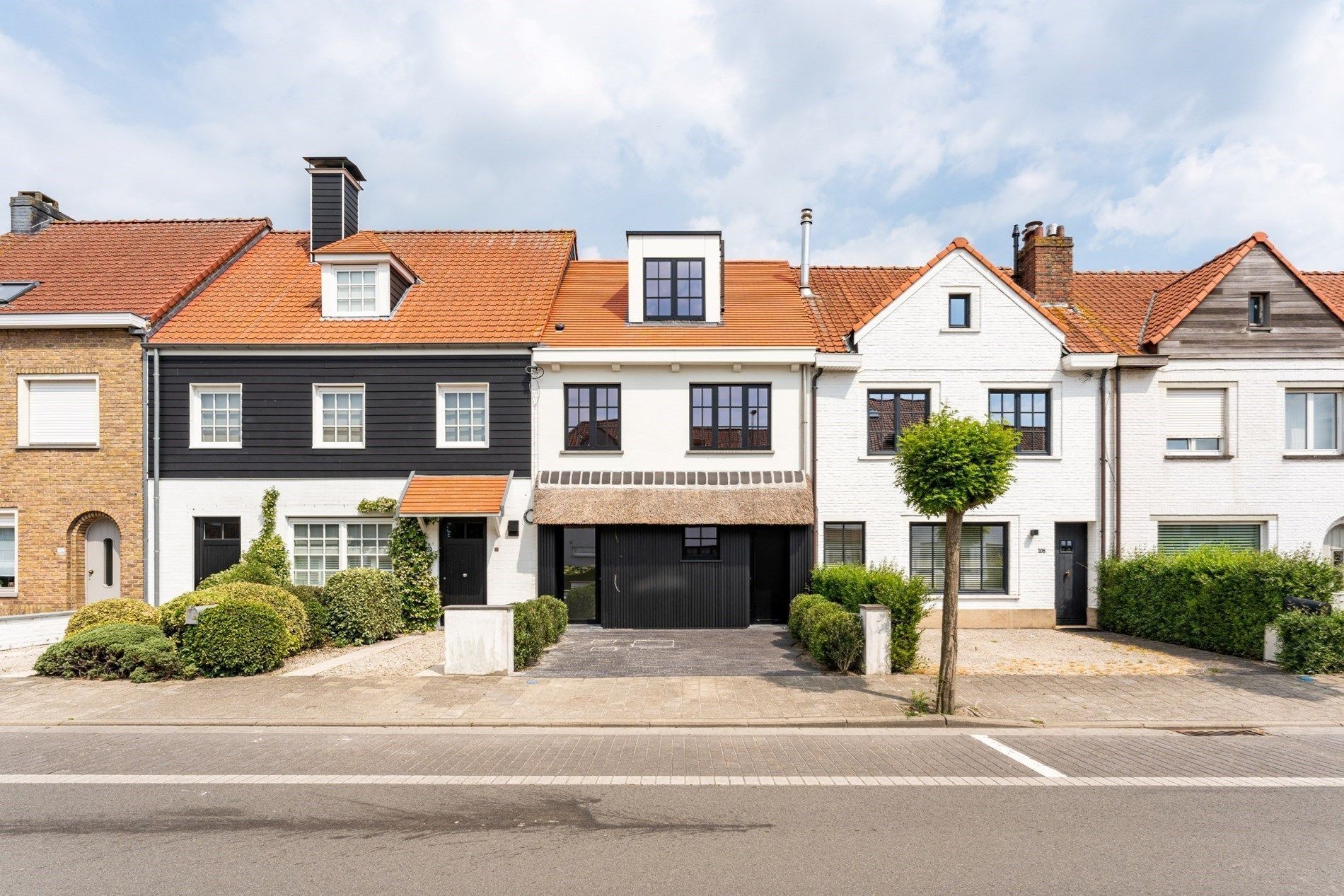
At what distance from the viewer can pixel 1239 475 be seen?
653 inches

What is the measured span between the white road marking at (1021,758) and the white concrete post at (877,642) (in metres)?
2.58

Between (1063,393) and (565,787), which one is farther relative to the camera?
(1063,393)

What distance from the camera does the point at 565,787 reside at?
282 inches

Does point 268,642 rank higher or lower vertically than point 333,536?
lower

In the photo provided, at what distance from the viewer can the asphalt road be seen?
211 inches

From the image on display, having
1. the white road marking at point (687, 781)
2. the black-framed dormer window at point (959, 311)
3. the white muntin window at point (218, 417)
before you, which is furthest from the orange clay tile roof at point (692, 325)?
the white road marking at point (687, 781)

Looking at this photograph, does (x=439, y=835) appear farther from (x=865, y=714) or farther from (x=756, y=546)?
(x=756, y=546)

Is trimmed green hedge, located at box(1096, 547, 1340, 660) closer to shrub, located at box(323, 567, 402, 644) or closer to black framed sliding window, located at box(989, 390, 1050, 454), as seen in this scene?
black framed sliding window, located at box(989, 390, 1050, 454)

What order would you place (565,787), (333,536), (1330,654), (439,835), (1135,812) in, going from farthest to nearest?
(333,536) < (1330,654) < (565,787) < (1135,812) < (439,835)

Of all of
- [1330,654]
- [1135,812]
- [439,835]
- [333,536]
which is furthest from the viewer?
[333,536]

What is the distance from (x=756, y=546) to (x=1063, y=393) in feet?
26.7

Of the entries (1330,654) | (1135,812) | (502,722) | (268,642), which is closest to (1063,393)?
(1330,654)

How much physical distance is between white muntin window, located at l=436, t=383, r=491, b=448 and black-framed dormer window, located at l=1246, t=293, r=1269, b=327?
711 inches

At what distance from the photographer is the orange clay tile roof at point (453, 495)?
15.4 m
